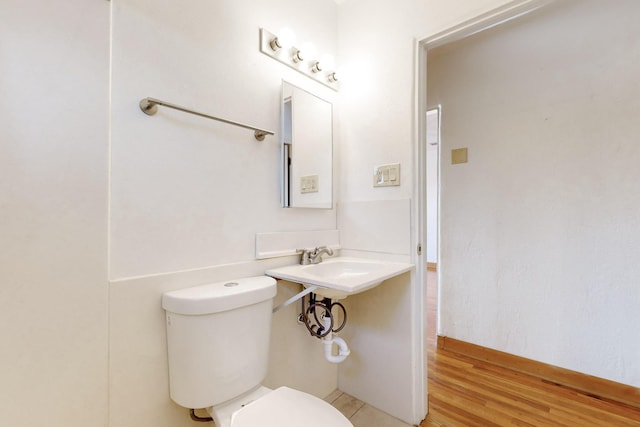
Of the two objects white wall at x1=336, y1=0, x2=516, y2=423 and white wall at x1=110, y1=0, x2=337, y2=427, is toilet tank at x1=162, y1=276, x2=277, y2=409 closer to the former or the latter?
white wall at x1=110, y1=0, x2=337, y2=427

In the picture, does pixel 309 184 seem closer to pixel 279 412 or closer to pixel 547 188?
pixel 279 412

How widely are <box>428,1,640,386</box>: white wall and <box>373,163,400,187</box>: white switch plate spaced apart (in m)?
0.95

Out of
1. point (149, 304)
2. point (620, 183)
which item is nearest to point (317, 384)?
point (149, 304)

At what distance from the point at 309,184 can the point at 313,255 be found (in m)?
0.39

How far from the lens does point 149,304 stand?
0.94m

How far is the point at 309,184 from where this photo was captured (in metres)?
1.53

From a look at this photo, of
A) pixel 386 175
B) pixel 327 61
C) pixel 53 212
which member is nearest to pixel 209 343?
pixel 53 212

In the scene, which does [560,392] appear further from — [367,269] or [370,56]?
[370,56]

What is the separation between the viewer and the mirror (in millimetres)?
1418

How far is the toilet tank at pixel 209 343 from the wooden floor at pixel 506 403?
1079mm

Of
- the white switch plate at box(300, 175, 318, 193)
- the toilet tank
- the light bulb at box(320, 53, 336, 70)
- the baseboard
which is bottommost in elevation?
the baseboard

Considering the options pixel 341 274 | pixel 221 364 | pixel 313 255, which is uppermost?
pixel 313 255

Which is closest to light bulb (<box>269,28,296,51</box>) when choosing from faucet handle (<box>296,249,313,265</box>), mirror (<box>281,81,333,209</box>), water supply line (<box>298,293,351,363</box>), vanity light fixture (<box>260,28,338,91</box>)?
vanity light fixture (<box>260,28,338,91</box>)

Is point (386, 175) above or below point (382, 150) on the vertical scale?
below
